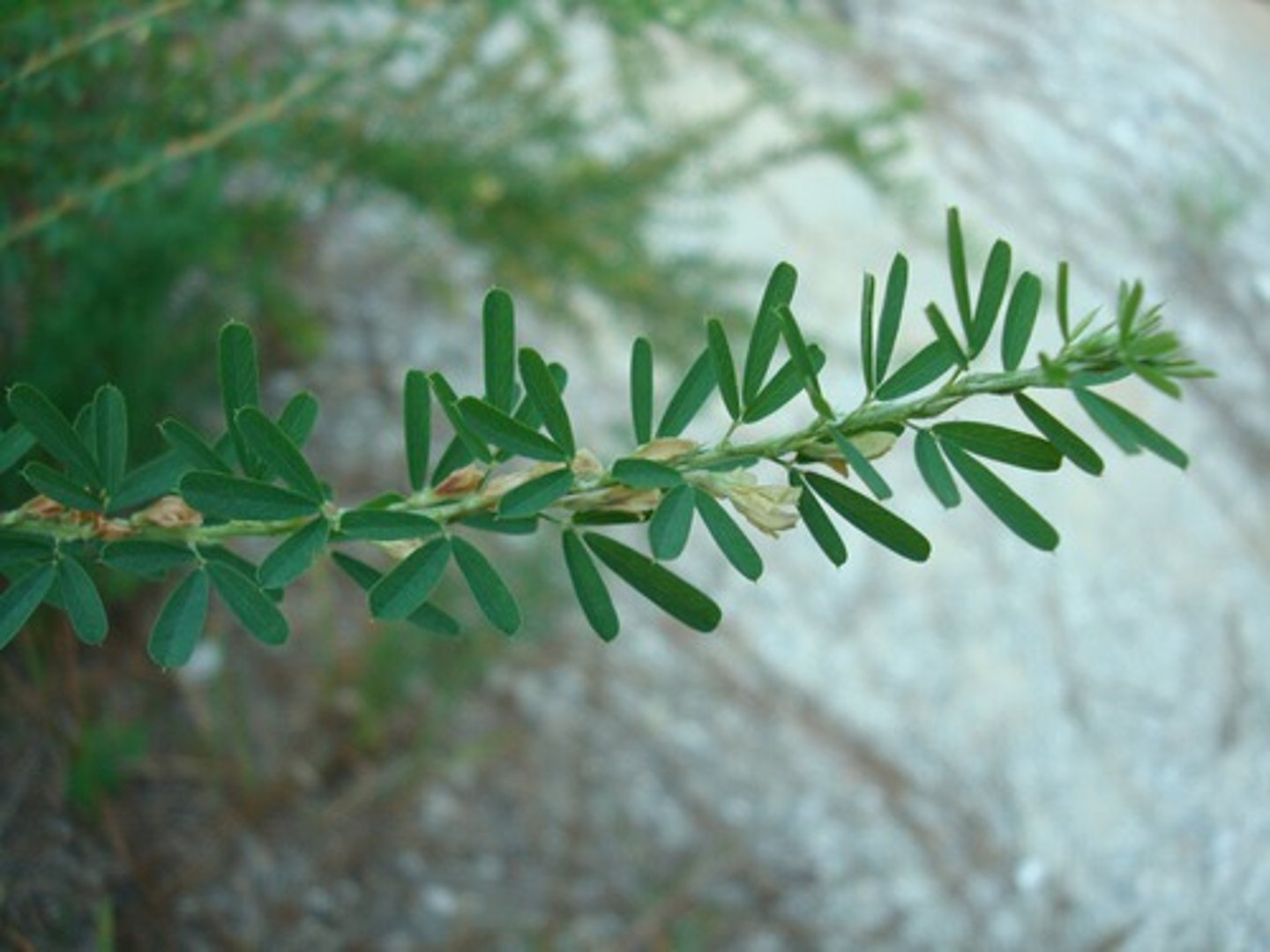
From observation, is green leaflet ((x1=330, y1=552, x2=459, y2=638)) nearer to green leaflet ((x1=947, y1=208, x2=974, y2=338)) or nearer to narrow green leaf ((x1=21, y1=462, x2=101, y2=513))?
narrow green leaf ((x1=21, y1=462, x2=101, y2=513))

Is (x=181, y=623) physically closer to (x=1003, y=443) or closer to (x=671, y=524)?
(x=671, y=524)

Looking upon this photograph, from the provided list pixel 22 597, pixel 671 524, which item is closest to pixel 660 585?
pixel 671 524

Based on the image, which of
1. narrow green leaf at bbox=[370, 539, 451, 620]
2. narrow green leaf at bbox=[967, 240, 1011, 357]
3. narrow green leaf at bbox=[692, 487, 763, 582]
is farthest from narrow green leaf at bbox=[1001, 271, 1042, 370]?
narrow green leaf at bbox=[370, 539, 451, 620]

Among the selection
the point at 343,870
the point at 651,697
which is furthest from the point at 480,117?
the point at 343,870

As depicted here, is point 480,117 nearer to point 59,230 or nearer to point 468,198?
point 468,198

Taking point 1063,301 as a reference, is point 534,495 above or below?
below

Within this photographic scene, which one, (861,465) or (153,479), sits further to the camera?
(153,479)

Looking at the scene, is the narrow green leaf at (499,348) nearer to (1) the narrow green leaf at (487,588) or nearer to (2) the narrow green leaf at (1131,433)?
Result: (1) the narrow green leaf at (487,588)
